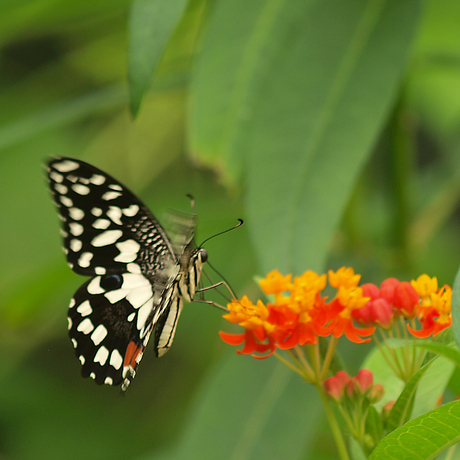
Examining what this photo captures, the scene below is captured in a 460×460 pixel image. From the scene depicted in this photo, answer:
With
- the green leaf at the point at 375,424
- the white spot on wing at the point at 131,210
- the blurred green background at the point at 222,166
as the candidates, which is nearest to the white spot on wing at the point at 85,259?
the white spot on wing at the point at 131,210

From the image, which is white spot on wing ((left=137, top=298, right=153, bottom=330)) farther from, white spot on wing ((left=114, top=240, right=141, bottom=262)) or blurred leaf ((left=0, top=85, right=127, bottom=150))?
blurred leaf ((left=0, top=85, right=127, bottom=150))

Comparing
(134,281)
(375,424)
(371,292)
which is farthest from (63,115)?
(375,424)

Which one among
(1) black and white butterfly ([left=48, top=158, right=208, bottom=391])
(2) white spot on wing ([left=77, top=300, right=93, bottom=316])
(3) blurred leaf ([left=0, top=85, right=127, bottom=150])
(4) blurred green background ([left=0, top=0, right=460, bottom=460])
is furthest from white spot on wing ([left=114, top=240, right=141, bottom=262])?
(3) blurred leaf ([left=0, top=85, right=127, bottom=150])

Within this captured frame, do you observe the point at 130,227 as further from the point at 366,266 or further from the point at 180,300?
the point at 366,266

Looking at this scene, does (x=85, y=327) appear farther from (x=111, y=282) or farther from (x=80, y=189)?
(x=80, y=189)

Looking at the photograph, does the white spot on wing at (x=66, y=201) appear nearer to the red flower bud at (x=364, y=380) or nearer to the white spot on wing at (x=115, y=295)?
the white spot on wing at (x=115, y=295)
